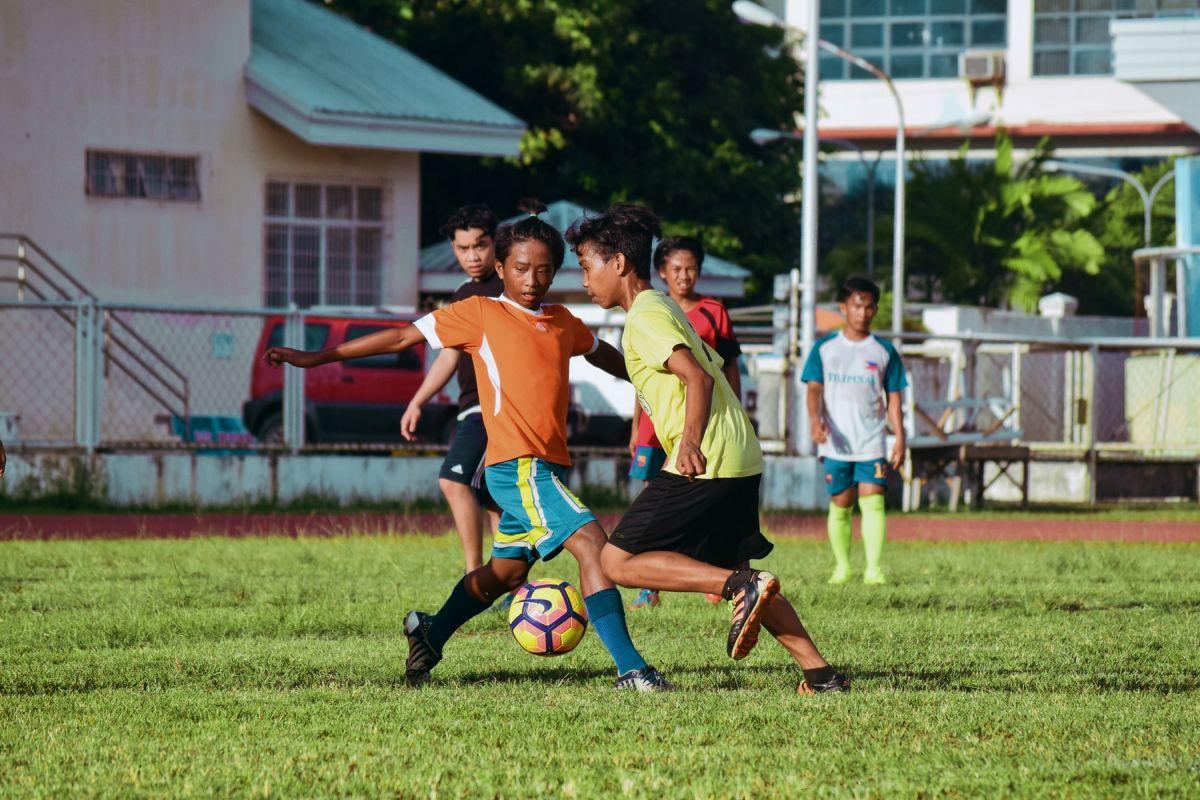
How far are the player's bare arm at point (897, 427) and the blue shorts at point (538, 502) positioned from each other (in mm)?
4331

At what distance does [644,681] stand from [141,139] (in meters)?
20.5

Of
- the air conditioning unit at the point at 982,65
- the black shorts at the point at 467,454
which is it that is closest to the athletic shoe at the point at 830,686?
the black shorts at the point at 467,454

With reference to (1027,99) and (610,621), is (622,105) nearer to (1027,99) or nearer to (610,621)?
(610,621)

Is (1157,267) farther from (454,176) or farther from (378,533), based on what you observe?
(378,533)

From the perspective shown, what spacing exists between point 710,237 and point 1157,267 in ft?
37.8

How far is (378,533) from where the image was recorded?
15211 millimetres

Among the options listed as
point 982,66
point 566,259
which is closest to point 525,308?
point 566,259

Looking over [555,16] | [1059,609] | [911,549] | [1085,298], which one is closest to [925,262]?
[1085,298]

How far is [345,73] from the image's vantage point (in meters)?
28.6

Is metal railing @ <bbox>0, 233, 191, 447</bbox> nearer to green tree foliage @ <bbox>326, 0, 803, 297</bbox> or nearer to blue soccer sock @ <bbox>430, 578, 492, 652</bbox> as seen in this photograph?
green tree foliage @ <bbox>326, 0, 803, 297</bbox>

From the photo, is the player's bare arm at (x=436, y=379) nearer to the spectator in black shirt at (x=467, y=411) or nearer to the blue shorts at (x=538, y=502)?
→ the spectator in black shirt at (x=467, y=411)

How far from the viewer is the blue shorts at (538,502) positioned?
715 centimetres

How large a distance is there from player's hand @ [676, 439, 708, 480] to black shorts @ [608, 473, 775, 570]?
0.65ft

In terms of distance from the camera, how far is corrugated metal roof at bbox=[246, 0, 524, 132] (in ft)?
87.9
